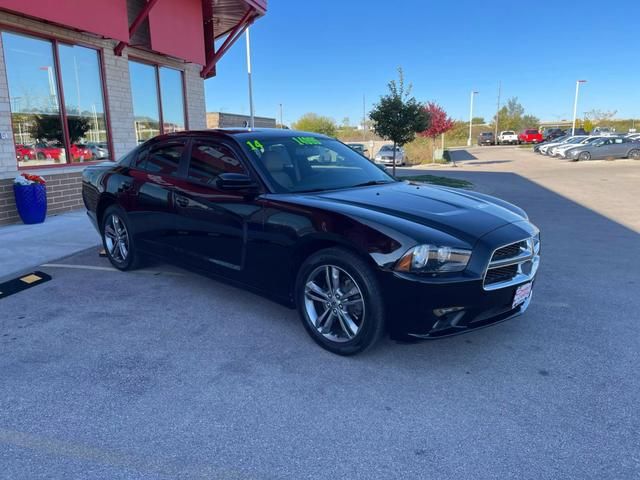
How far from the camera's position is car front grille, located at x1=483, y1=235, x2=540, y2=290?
3162mm

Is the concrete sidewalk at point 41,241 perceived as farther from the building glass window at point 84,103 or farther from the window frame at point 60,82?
the building glass window at point 84,103

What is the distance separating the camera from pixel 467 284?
9.87 ft

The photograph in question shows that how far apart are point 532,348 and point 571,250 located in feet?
12.6

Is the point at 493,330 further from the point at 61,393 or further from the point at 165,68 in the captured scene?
the point at 165,68

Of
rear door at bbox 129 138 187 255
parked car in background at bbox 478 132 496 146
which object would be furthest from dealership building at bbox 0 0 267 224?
parked car in background at bbox 478 132 496 146

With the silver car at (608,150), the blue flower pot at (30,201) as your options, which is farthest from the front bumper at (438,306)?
the silver car at (608,150)

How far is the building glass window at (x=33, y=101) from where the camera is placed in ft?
28.1

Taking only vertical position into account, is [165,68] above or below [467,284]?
above

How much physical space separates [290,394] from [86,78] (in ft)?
31.8

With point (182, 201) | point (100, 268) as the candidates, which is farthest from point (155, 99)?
point (182, 201)

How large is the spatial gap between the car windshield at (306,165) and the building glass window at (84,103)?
286 inches

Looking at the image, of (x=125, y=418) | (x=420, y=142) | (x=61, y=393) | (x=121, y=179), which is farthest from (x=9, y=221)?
(x=420, y=142)

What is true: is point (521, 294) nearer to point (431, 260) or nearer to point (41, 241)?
point (431, 260)

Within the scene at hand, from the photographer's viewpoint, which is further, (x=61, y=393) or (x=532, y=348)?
(x=532, y=348)
